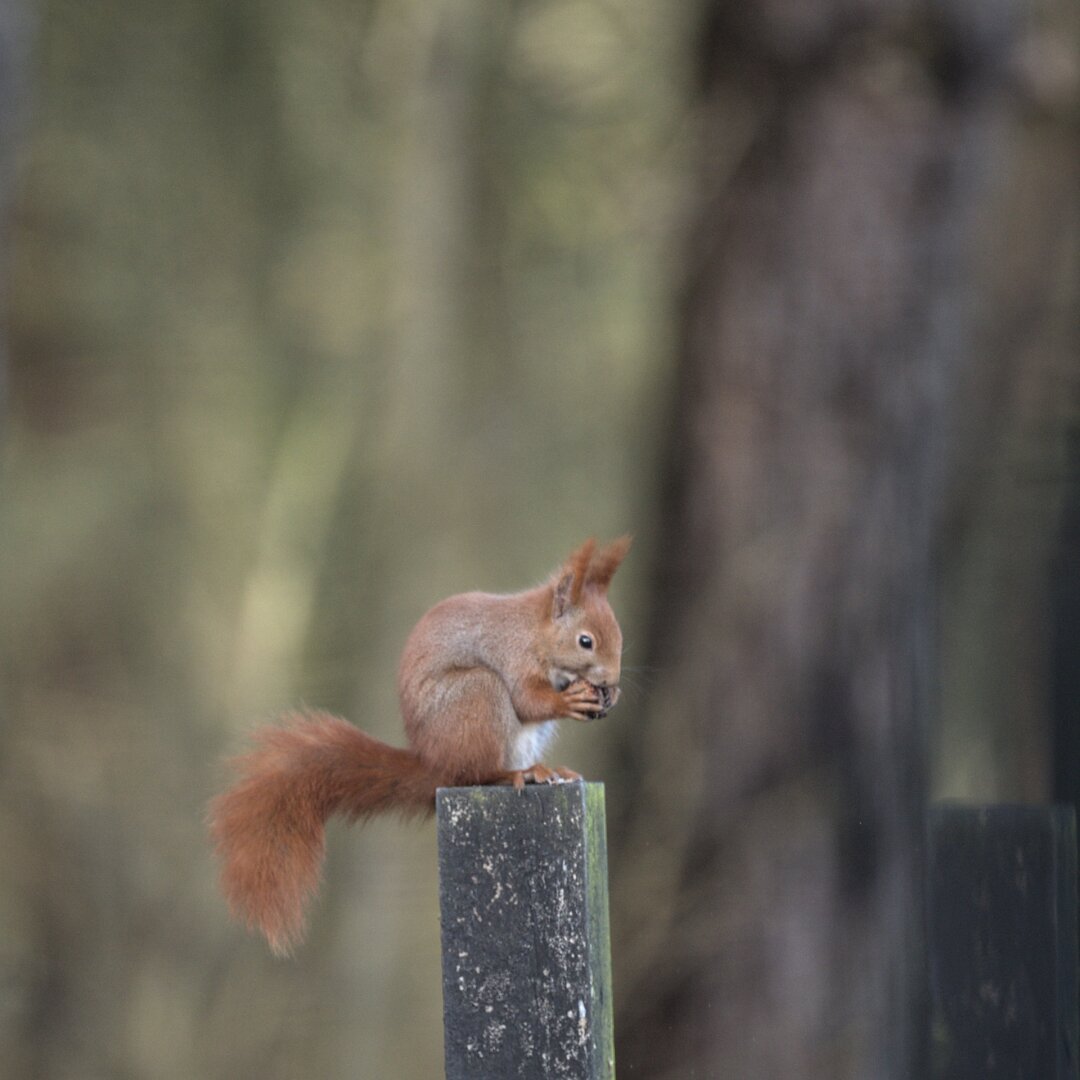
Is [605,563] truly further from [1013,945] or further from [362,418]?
[362,418]

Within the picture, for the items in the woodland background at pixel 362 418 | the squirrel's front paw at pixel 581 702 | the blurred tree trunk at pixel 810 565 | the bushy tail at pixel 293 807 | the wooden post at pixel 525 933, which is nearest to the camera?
the wooden post at pixel 525 933

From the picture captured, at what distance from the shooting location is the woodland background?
390cm

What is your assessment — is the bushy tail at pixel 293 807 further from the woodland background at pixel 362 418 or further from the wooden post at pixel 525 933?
the woodland background at pixel 362 418

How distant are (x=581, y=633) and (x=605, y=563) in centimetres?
9

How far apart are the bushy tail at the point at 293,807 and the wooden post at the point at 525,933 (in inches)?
10.5

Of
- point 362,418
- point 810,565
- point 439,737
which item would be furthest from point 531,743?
point 362,418

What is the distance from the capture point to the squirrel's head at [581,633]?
1938 millimetres

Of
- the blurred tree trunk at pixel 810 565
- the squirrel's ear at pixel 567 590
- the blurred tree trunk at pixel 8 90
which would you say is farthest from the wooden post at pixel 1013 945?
the blurred tree trunk at pixel 8 90

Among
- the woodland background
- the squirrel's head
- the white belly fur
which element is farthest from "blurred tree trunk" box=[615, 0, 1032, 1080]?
the squirrel's head

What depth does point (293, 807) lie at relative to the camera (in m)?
2.02

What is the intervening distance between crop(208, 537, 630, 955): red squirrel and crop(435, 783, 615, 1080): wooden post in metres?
0.15

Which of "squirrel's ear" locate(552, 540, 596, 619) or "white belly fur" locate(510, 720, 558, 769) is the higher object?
"squirrel's ear" locate(552, 540, 596, 619)

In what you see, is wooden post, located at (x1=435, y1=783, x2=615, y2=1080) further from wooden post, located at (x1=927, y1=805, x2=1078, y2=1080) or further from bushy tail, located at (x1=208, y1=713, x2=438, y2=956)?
wooden post, located at (x1=927, y1=805, x2=1078, y2=1080)

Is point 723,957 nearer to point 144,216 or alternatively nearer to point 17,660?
point 17,660
